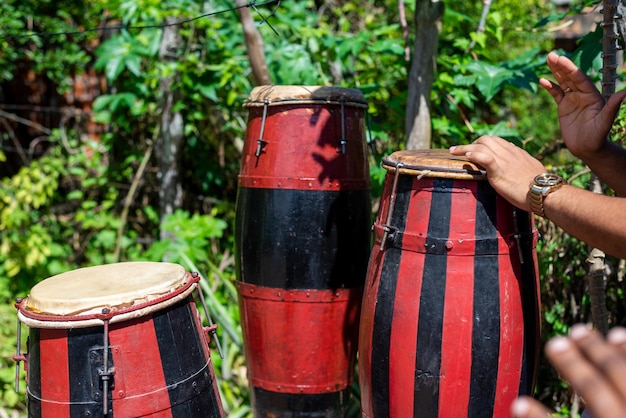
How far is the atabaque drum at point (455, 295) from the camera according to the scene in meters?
1.93

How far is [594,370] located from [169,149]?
4.02 metres

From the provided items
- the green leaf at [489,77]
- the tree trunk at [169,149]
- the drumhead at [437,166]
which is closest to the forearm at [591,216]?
the drumhead at [437,166]

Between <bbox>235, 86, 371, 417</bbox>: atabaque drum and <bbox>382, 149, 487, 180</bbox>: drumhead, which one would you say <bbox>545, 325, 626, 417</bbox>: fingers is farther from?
<bbox>235, 86, 371, 417</bbox>: atabaque drum

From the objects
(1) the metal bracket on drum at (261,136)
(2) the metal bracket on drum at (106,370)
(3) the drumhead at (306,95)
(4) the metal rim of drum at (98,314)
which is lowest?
(2) the metal bracket on drum at (106,370)

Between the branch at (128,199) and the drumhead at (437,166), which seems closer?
the drumhead at (437,166)

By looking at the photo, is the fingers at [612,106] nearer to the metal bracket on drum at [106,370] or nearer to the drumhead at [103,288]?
the drumhead at [103,288]

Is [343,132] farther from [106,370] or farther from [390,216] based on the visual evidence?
[106,370]

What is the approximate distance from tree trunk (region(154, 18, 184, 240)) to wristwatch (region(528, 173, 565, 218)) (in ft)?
9.86

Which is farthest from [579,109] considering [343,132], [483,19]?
[483,19]

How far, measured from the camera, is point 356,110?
8.60 feet

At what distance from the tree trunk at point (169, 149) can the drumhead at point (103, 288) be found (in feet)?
7.21

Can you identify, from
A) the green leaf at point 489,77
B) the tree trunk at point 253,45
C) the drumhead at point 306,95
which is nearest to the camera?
the drumhead at point 306,95

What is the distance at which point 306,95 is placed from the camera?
8.29ft

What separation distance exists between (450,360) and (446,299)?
0.59ft
